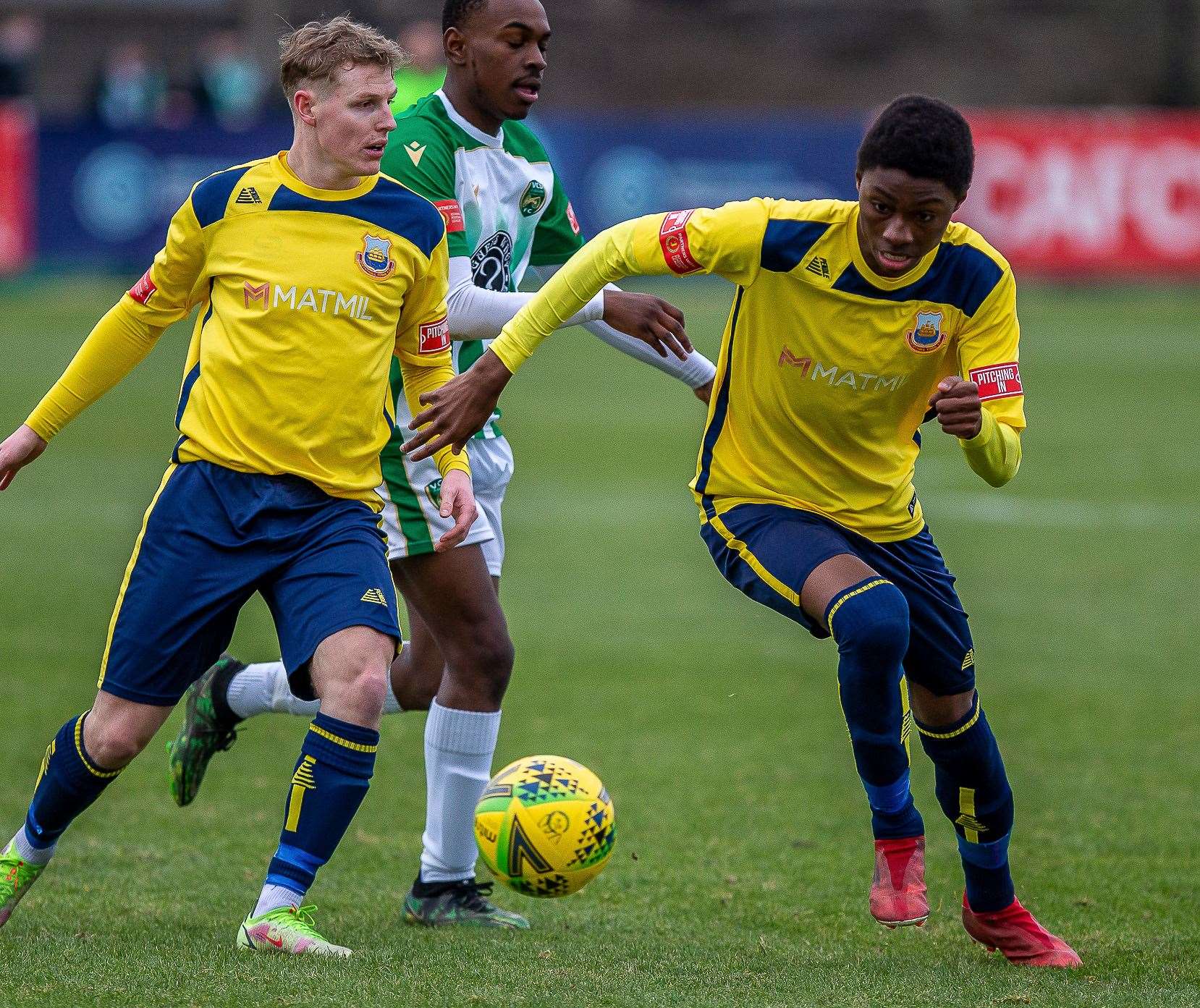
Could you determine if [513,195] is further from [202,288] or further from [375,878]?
[375,878]

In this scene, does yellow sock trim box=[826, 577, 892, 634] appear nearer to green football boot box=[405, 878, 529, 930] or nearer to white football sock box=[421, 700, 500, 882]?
white football sock box=[421, 700, 500, 882]

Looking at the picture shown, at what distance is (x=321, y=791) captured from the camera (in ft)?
14.9

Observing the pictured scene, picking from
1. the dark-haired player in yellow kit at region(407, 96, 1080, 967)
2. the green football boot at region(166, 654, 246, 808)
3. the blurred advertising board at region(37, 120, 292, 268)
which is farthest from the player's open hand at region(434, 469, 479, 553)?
the blurred advertising board at region(37, 120, 292, 268)

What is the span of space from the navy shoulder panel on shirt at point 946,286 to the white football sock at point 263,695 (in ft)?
7.06

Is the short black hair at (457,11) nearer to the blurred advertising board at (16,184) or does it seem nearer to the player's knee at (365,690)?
the player's knee at (365,690)

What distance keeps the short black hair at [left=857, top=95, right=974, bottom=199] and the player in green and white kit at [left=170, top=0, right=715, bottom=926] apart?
0.83 m

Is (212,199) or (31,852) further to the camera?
(31,852)

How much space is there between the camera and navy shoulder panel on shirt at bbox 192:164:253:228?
15.3 ft

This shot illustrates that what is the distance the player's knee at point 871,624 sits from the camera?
4.54m

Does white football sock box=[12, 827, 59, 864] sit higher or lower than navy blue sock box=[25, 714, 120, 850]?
lower

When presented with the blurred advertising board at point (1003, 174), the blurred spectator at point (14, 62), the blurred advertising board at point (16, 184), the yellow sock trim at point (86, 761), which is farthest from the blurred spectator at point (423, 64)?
the blurred spectator at point (14, 62)

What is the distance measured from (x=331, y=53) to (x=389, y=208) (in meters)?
0.42

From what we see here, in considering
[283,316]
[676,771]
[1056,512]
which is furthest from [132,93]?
[283,316]

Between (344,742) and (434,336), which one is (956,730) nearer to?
(344,742)
